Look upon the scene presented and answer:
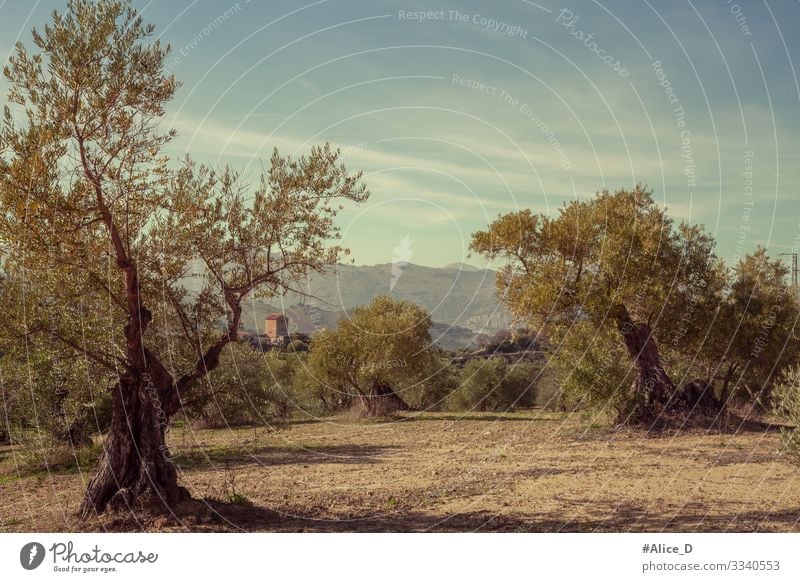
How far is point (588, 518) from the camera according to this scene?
15508mm

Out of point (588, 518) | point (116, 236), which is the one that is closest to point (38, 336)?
point (116, 236)

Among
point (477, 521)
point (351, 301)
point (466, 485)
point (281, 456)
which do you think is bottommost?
point (281, 456)

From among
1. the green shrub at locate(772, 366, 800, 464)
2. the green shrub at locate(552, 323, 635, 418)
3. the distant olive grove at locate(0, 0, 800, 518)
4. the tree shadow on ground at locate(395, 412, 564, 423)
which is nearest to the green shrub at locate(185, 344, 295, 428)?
the distant olive grove at locate(0, 0, 800, 518)

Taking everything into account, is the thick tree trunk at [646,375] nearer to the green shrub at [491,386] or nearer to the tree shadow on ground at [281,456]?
the tree shadow on ground at [281,456]

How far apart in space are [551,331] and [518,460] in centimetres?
1075

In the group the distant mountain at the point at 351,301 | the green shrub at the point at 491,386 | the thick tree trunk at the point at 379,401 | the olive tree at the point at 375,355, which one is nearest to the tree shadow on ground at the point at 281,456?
the distant mountain at the point at 351,301

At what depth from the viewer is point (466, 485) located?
20.0 m

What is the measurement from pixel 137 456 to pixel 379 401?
37.4 metres

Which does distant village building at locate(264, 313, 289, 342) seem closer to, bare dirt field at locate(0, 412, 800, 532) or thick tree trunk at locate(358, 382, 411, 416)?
bare dirt field at locate(0, 412, 800, 532)

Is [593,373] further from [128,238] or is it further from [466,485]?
[128,238]

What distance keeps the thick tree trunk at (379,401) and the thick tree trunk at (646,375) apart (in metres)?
20.5

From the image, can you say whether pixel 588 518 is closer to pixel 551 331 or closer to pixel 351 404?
pixel 551 331

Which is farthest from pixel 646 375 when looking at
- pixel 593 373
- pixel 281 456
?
pixel 281 456

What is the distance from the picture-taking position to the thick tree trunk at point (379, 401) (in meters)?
50.8
